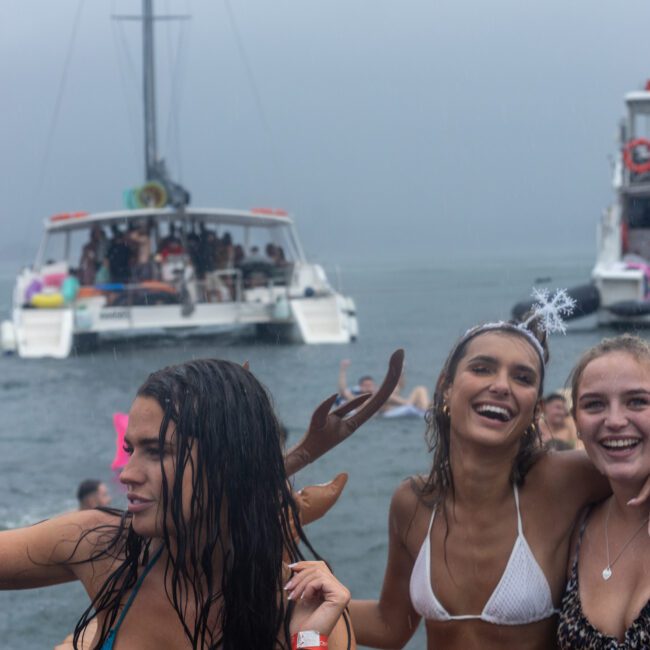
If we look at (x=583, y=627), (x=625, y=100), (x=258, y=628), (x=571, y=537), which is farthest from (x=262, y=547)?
(x=625, y=100)

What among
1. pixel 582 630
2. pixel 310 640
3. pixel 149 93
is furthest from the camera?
pixel 149 93

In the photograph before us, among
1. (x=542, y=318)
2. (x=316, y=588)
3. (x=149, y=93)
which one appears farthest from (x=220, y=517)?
(x=149, y=93)

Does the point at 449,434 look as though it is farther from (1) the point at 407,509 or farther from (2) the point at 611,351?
(2) the point at 611,351

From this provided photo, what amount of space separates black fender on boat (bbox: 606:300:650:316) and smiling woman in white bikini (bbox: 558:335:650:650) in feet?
74.6

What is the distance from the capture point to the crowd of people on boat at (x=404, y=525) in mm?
2006

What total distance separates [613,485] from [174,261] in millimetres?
25432

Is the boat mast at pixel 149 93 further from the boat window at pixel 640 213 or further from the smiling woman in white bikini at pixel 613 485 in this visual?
the smiling woman in white bikini at pixel 613 485

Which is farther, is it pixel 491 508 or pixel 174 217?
pixel 174 217

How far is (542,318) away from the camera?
298cm

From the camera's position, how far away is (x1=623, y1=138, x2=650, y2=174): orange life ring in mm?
27625

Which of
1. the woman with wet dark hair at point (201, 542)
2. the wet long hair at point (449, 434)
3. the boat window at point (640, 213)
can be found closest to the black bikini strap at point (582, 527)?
the wet long hair at point (449, 434)

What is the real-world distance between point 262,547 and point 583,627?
2.52 feet

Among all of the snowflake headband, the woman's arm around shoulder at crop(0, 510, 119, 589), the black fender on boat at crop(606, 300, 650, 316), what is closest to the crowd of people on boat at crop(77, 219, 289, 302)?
the black fender on boat at crop(606, 300, 650, 316)

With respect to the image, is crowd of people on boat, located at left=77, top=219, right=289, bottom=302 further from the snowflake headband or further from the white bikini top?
the white bikini top
